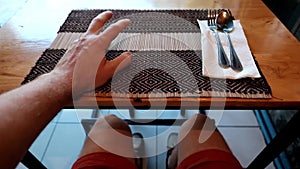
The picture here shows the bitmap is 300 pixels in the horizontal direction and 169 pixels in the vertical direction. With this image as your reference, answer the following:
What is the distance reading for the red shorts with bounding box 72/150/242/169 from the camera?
0.62 metres

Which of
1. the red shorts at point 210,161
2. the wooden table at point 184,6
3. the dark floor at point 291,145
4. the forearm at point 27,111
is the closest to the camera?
the forearm at point 27,111

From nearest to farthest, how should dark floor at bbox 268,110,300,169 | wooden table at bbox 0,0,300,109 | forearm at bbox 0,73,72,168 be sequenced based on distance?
forearm at bbox 0,73,72,168
wooden table at bbox 0,0,300,109
dark floor at bbox 268,110,300,169

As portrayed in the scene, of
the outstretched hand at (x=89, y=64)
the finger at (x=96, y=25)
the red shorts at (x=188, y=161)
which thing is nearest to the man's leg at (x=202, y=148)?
the red shorts at (x=188, y=161)

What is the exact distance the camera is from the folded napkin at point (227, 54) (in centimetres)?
56

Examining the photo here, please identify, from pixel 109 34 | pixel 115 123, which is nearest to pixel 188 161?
pixel 115 123

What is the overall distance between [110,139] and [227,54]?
42cm

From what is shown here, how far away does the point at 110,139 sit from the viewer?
28.7 inches

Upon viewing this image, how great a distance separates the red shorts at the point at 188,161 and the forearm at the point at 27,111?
0.71ft

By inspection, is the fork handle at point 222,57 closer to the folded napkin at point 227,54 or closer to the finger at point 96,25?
the folded napkin at point 227,54

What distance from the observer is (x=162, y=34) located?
2.37 ft

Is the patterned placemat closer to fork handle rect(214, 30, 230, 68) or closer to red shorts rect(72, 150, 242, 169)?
fork handle rect(214, 30, 230, 68)

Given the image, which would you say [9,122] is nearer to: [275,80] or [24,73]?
[24,73]

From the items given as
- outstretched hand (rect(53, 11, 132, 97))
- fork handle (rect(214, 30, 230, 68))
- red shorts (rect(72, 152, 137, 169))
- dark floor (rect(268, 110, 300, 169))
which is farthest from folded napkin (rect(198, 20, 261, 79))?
dark floor (rect(268, 110, 300, 169))

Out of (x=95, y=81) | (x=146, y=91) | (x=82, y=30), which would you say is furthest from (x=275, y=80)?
(x=82, y=30)
